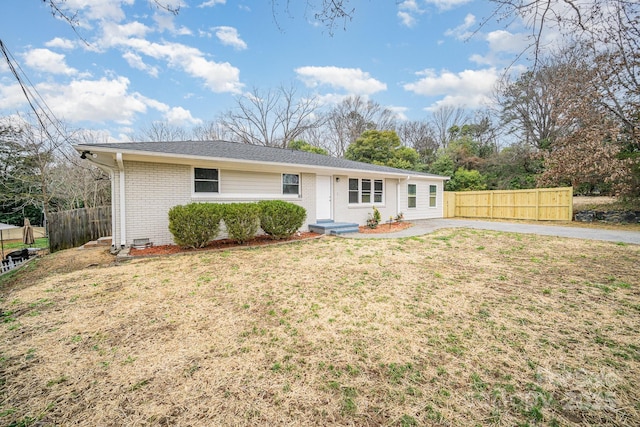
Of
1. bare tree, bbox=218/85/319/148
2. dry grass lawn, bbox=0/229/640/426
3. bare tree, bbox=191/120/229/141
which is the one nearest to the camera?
dry grass lawn, bbox=0/229/640/426

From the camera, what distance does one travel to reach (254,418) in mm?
1813

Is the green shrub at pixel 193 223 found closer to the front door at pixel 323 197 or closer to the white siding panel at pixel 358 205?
the front door at pixel 323 197

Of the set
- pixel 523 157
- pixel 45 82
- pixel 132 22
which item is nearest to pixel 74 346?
pixel 132 22

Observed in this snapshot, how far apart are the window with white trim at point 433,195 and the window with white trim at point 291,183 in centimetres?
933

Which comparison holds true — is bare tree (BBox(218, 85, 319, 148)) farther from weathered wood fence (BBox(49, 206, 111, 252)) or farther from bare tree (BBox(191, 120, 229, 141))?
weathered wood fence (BBox(49, 206, 111, 252))

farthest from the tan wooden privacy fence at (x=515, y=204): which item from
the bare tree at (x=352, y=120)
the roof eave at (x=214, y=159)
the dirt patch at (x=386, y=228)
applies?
the bare tree at (x=352, y=120)

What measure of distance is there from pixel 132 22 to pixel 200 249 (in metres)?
5.16

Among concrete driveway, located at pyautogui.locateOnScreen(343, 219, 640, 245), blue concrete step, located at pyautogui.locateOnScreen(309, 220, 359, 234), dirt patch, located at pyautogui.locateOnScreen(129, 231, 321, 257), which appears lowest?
dirt patch, located at pyautogui.locateOnScreen(129, 231, 321, 257)

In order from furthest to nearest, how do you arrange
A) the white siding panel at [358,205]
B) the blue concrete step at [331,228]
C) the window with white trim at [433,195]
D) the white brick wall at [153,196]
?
the window with white trim at [433,195], the white siding panel at [358,205], the blue concrete step at [331,228], the white brick wall at [153,196]

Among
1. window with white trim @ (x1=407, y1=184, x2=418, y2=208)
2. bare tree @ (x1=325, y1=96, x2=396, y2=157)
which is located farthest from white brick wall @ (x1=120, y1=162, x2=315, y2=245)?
bare tree @ (x1=325, y1=96, x2=396, y2=157)

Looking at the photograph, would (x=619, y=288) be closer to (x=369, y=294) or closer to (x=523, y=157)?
(x=369, y=294)

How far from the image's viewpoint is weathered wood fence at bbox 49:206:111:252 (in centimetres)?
956

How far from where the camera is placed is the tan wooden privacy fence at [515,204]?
13.8 m

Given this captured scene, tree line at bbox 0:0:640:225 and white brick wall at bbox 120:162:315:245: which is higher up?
tree line at bbox 0:0:640:225
